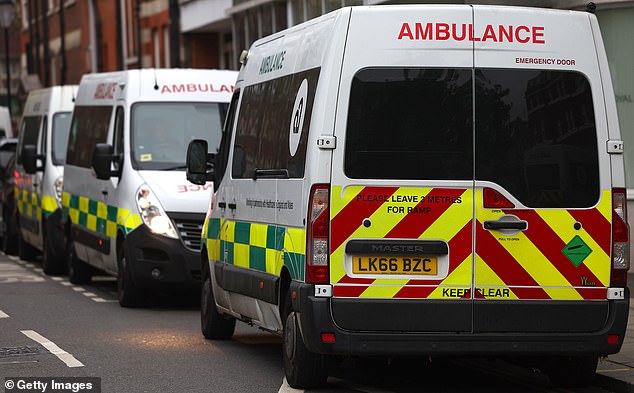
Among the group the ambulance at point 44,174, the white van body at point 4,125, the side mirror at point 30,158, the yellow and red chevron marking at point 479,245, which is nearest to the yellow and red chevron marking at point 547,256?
the yellow and red chevron marking at point 479,245

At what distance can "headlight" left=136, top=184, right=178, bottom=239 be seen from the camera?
53.3ft

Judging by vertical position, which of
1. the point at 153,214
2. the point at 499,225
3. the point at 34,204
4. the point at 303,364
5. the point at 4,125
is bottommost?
the point at 303,364

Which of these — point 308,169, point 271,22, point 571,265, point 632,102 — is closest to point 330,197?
point 308,169

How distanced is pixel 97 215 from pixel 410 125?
8.71 m

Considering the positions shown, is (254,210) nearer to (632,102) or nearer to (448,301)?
(448,301)

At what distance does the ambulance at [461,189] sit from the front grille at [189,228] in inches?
245

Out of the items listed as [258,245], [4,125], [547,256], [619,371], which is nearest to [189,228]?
[258,245]

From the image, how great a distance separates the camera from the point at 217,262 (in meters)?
12.8

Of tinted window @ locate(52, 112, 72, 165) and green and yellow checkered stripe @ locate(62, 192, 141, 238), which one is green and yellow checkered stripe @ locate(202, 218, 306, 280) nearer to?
green and yellow checkered stripe @ locate(62, 192, 141, 238)

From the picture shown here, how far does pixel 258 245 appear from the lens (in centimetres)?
1133

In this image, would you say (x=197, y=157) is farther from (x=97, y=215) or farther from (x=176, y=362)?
(x=97, y=215)

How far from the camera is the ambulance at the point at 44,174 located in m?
21.2

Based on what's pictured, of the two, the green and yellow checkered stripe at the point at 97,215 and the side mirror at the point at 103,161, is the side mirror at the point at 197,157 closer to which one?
the green and yellow checkered stripe at the point at 97,215

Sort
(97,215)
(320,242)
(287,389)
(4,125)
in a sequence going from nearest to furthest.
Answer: (320,242) < (287,389) < (97,215) < (4,125)
